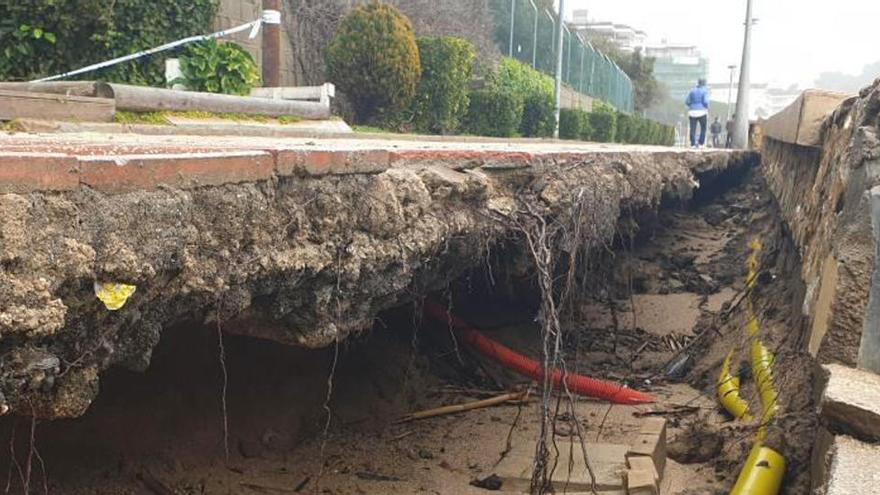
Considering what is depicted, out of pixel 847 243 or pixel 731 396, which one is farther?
pixel 731 396

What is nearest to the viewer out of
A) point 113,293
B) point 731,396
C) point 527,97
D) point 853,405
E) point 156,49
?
point 113,293

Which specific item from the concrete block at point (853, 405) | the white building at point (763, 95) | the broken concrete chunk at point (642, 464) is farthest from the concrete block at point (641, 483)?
the white building at point (763, 95)

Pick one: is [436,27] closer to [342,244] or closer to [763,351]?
[763,351]

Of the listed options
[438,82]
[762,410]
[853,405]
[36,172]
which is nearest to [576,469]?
[762,410]

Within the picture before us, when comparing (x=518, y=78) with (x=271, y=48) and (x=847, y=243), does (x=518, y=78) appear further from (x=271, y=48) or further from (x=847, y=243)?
(x=847, y=243)

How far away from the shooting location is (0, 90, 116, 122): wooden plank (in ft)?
20.5

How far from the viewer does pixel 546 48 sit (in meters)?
26.8

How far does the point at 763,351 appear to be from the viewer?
609cm

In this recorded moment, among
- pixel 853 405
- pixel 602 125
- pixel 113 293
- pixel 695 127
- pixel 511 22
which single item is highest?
pixel 511 22

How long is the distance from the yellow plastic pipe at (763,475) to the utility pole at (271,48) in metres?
9.86

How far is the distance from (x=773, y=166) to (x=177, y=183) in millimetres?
11145

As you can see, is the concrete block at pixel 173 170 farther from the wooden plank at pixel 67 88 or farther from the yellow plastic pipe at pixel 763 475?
the wooden plank at pixel 67 88

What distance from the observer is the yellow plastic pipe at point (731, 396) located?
5.68m

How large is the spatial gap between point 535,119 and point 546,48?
6.70 meters
